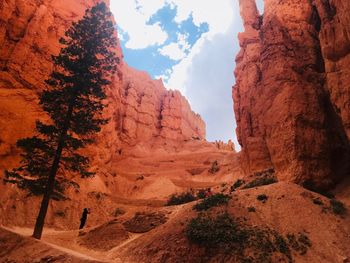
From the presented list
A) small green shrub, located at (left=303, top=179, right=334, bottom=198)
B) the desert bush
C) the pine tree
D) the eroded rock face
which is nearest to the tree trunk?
the pine tree

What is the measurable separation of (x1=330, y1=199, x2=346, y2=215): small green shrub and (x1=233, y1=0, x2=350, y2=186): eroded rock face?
345cm

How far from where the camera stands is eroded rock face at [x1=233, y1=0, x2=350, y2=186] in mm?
19438

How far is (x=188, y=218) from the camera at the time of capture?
17344mm

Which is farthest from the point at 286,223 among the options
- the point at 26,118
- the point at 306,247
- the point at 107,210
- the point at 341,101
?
the point at 26,118

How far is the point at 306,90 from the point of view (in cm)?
2366

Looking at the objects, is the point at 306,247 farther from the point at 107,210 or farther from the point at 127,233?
the point at 107,210

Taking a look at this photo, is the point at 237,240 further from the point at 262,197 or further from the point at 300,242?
the point at 262,197

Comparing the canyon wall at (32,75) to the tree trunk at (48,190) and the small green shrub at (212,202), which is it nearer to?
the tree trunk at (48,190)

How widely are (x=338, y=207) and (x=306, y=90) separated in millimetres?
10076

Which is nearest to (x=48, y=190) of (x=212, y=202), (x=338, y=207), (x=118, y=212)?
(x=212, y=202)

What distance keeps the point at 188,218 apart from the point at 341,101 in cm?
1172

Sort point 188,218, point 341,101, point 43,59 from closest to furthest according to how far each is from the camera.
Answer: point 188,218 → point 341,101 → point 43,59

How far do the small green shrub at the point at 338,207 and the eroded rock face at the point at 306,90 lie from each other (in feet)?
11.3

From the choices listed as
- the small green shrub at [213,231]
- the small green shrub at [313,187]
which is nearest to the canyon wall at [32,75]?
the small green shrub at [213,231]
